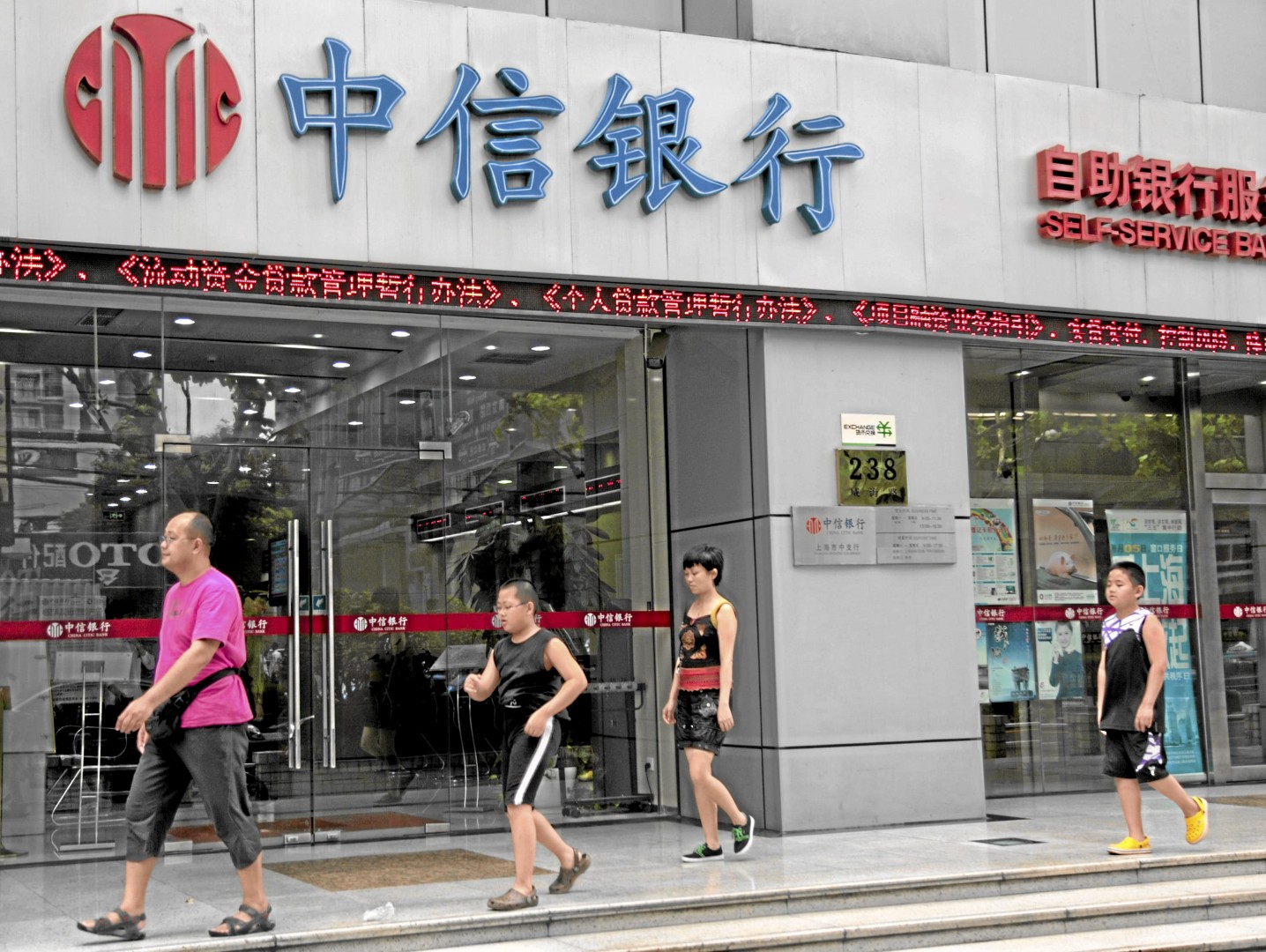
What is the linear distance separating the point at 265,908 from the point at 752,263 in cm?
553

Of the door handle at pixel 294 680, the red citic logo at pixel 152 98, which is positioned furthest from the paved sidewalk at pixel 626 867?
the red citic logo at pixel 152 98

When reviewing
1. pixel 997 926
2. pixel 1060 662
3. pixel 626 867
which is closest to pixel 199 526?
pixel 626 867

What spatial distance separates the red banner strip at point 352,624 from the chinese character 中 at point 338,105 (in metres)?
2.94

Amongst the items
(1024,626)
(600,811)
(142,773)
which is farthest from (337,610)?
(1024,626)

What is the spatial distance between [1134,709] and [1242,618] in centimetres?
530

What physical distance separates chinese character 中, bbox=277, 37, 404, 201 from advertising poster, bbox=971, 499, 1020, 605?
570cm

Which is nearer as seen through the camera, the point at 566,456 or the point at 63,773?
the point at 63,773

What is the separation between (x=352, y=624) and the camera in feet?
34.4

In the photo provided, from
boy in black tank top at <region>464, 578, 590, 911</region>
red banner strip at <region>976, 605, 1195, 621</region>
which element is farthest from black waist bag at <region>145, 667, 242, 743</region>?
red banner strip at <region>976, 605, 1195, 621</region>

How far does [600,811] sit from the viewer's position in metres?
11.0

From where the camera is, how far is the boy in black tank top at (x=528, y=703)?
7348 millimetres

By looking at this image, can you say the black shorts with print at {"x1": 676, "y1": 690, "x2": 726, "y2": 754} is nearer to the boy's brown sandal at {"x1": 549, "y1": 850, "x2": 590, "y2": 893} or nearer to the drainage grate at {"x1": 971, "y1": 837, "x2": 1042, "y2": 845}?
the boy's brown sandal at {"x1": 549, "y1": 850, "x2": 590, "y2": 893}

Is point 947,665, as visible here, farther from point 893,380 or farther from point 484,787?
point 484,787

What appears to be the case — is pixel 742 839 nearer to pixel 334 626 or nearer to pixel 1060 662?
pixel 334 626
